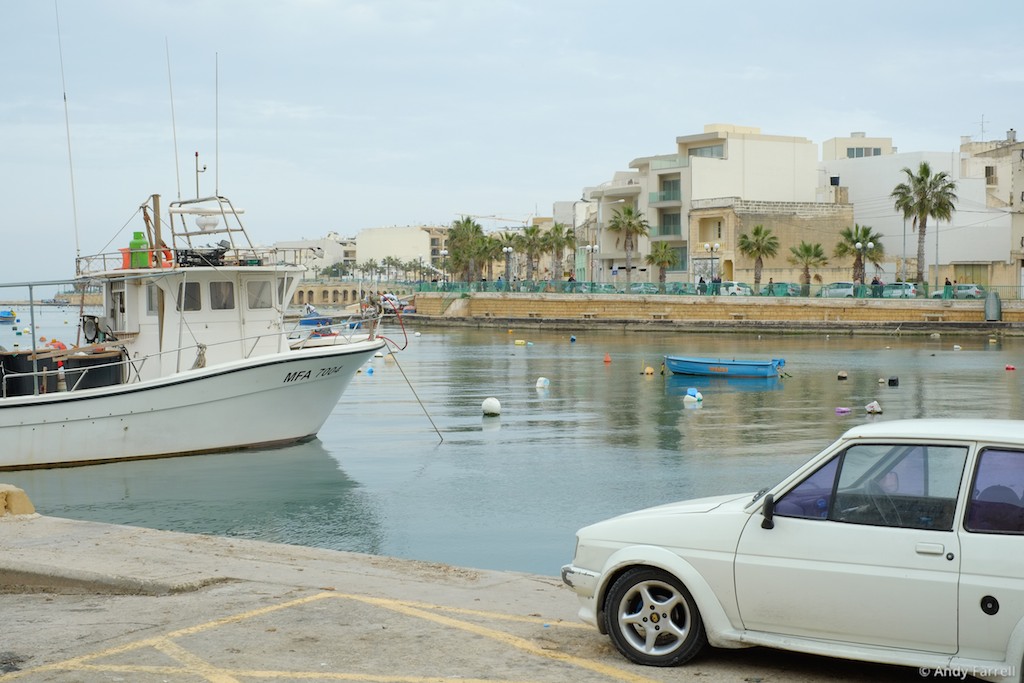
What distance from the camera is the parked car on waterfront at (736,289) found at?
8144cm

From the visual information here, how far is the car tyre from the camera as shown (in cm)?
704

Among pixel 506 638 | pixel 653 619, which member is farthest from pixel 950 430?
pixel 506 638

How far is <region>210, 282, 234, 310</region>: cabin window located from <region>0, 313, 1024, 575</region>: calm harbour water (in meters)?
2.90

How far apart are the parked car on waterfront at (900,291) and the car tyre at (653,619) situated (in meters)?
72.9

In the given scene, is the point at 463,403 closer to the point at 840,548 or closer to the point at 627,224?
the point at 840,548

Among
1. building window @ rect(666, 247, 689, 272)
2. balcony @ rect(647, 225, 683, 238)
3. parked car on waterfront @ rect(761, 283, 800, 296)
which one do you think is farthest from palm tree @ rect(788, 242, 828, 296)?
balcony @ rect(647, 225, 683, 238)

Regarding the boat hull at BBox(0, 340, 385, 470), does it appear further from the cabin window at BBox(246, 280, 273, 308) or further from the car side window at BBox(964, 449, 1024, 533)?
the car side window at BBox(964, 449, 1024, 533)

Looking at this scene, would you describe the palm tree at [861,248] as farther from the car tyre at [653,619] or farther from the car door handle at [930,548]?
the car door handle at [930,548]

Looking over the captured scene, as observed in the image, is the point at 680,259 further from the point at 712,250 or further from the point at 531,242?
the point at 531,242

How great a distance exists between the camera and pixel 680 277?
9619cm

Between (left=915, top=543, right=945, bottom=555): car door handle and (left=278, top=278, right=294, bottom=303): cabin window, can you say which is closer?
(left=915, top=543, right=945, bottom=555): car door handle

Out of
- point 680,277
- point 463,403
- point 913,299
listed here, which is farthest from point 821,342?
point 463,403

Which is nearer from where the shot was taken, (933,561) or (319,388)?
(933,561)

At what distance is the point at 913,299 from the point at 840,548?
73.1 metres
